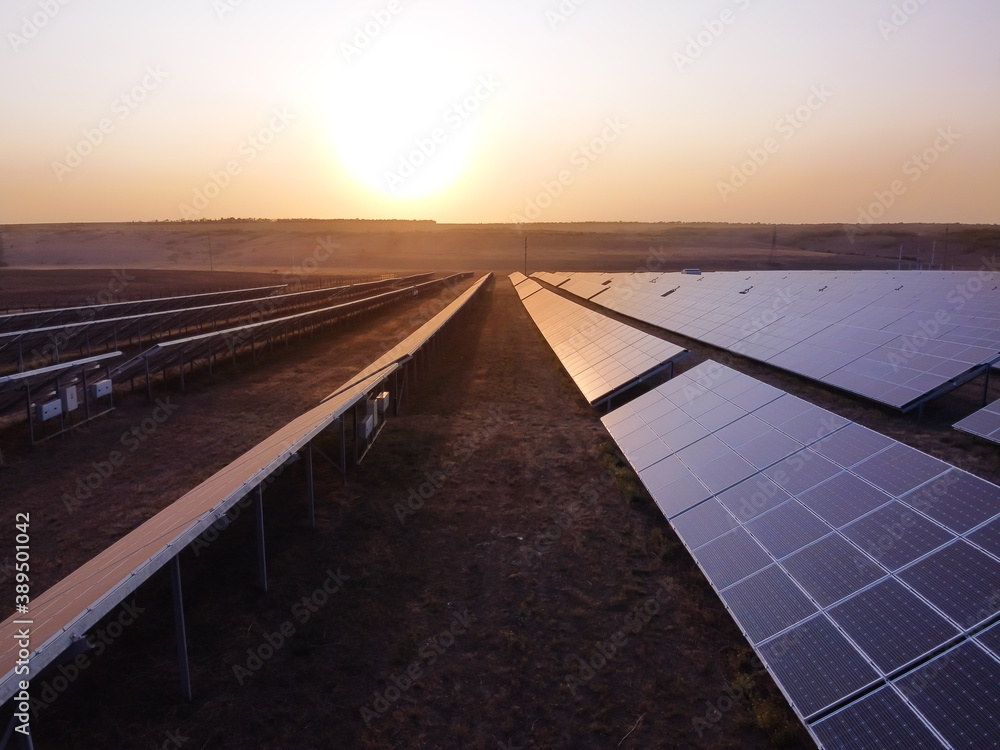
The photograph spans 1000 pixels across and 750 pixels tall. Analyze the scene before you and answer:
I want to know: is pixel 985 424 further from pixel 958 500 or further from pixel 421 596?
pixel 421 596

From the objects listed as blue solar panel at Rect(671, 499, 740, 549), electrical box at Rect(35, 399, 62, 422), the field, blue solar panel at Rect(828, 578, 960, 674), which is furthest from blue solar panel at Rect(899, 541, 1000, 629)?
electrical box at Rect(35, 399, 62, 422)

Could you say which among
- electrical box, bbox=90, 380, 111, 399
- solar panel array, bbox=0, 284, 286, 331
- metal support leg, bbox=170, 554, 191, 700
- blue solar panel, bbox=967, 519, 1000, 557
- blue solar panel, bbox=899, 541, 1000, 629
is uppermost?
solar panel array, bbox=0, 284, 286, 331

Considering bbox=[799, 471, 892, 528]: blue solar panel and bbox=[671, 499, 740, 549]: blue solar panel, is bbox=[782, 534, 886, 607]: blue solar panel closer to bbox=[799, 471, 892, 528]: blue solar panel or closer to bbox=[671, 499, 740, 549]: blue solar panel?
bbox=[799, 471, 892, 528]: blue solar panel

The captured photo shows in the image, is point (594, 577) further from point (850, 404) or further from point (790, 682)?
point (850, 404)

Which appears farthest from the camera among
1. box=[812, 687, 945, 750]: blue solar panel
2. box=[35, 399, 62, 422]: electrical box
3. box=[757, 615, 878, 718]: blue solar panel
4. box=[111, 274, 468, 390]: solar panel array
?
box=[111, 274, 468, 390]: solar panel array

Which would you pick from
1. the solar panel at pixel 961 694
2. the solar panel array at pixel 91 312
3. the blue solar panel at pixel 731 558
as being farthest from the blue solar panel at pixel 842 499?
the solar panel array at pixel 91 312

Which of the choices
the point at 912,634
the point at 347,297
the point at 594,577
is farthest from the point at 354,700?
the point at 347,297

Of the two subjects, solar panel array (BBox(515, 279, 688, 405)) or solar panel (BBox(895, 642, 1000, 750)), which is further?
solar panel array (BBox(515, 279, 688, 405))
